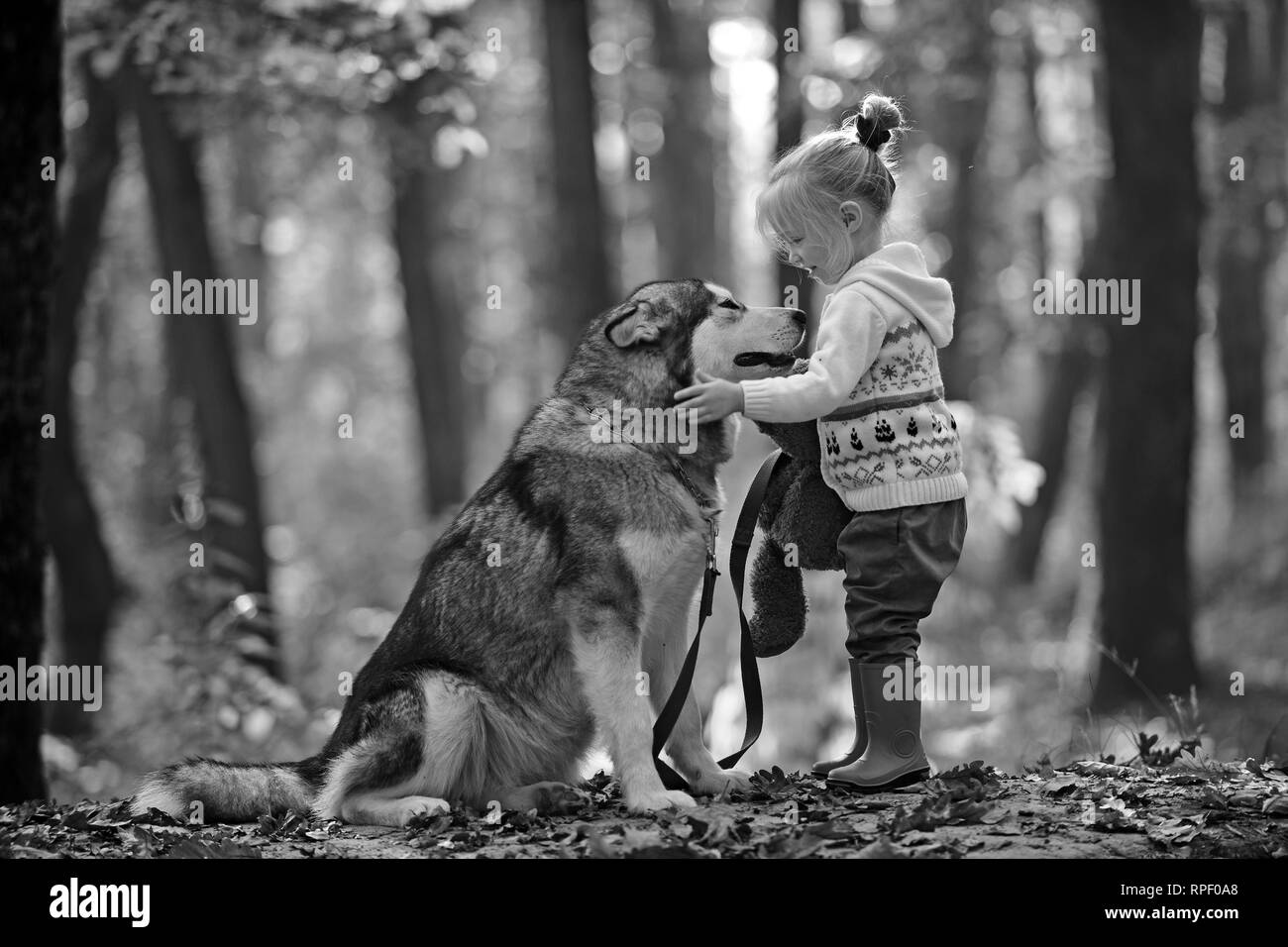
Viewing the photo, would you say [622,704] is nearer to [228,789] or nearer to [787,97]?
[228,789]

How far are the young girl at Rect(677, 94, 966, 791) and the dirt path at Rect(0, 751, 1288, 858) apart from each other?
0.32m

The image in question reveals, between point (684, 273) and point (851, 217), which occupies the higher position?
point (684, 273)

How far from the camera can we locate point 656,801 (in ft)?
15.2

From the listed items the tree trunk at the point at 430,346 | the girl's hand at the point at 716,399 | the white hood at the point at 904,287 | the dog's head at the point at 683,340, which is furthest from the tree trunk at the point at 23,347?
the tree trunk at the point at 430,346

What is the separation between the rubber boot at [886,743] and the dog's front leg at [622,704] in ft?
2.31

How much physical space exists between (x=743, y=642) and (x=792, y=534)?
0.49m

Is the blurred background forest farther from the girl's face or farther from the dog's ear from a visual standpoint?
Result: the dog's ear

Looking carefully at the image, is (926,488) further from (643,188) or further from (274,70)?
(643,188)

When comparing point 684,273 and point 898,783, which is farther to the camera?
point 684,273

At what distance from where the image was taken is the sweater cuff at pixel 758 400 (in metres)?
4.56

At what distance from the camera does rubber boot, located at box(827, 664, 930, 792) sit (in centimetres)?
479

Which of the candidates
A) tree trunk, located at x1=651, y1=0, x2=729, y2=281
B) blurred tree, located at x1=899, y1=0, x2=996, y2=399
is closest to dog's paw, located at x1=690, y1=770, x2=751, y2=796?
blurred tree, located at x1=899, y1=0, x2=996, y2=399

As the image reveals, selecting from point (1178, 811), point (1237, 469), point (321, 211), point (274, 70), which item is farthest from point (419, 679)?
point (321, 211)

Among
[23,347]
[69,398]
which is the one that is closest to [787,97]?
[23,347]
